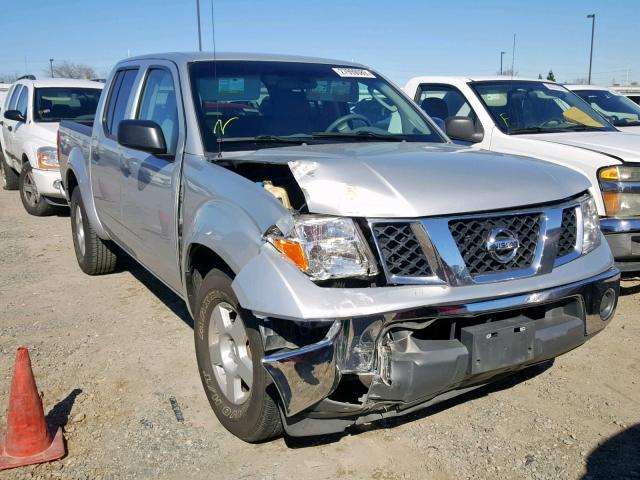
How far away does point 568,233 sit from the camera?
3.22m

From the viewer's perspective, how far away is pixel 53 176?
8805mm

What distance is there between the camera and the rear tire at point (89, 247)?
6.07 m

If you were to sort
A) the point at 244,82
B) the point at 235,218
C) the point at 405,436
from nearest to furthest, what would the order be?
1. the point at 235,218
2. the point at 405,436
3. the point at 244,82

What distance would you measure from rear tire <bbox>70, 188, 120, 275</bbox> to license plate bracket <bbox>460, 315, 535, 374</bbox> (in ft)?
13.6

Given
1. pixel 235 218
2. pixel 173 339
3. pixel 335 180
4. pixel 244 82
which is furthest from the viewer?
pixel 173 339

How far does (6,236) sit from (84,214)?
3072mm

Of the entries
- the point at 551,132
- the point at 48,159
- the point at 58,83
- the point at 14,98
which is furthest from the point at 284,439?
the point at 14,98

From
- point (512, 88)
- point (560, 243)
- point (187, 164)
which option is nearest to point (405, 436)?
point (560, 243)

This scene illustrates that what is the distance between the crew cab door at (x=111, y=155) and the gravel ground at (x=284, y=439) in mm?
845

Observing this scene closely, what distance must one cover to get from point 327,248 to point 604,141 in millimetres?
4090

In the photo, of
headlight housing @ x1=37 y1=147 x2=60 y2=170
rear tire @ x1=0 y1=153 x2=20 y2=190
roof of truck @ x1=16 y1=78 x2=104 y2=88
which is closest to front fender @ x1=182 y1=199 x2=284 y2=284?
headlight housing @ x1=37 y1=147 x2=60 y2=170

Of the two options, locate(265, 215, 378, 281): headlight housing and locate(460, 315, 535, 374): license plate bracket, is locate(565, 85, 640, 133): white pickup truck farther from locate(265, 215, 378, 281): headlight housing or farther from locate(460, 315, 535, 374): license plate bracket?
locate(265, 215, 378, 281): headlight housing

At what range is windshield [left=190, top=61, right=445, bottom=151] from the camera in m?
3.88

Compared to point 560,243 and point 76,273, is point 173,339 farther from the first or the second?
point 560,243
